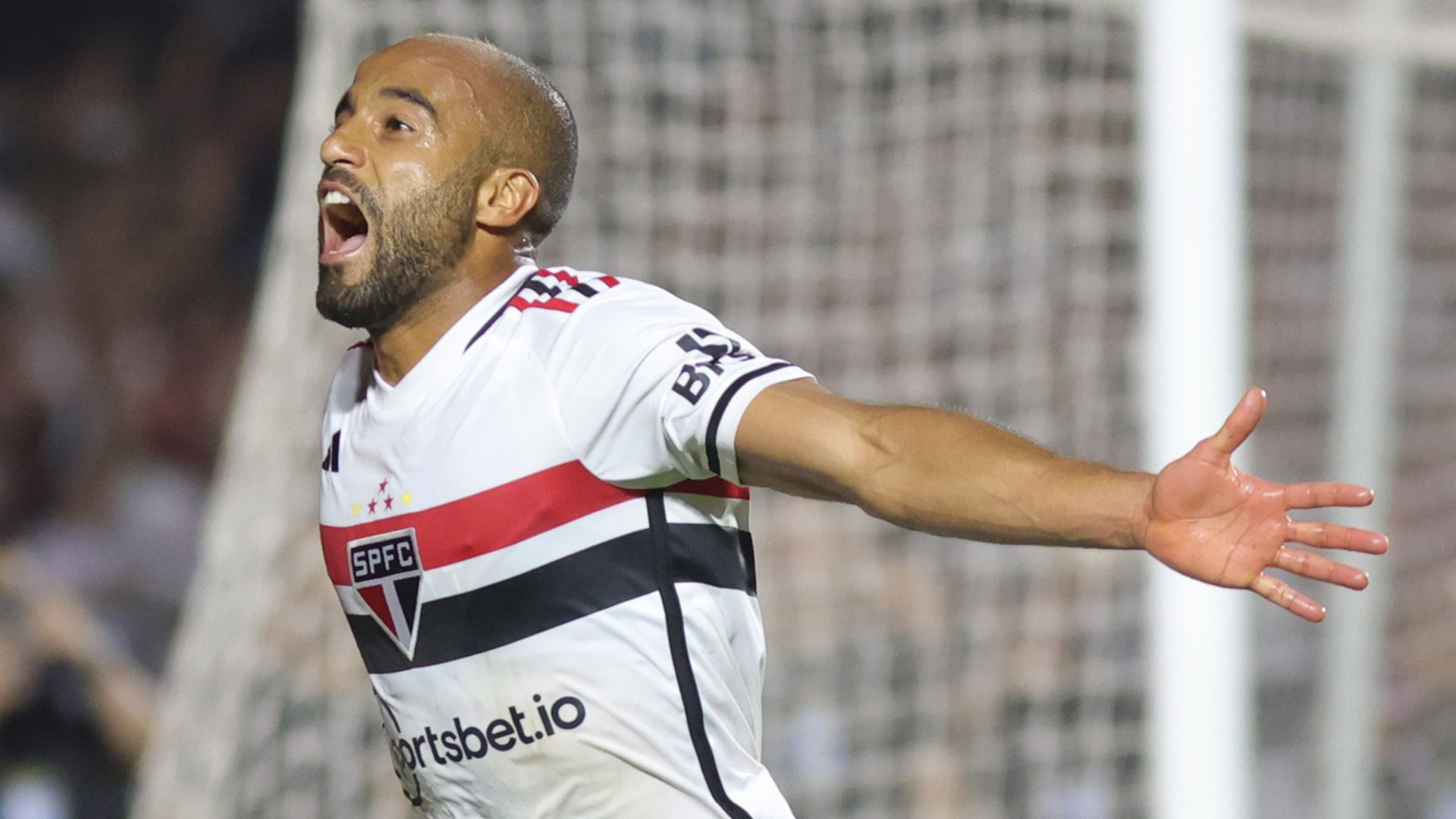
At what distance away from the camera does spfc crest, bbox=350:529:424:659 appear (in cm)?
203

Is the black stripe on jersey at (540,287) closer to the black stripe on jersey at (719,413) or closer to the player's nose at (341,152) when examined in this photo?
the player's nose at (341,152)

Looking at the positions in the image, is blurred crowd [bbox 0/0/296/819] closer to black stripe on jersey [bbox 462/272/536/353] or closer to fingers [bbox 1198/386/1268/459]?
black stripe on jersey [bbox 462/272/536/353]

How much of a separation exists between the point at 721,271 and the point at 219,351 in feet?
8.63

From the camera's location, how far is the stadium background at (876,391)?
12.8 ft

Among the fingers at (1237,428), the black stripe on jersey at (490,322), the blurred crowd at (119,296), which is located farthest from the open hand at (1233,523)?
the blurred crowd at (119,296)

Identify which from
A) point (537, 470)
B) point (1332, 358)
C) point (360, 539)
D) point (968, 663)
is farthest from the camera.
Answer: point (1332, 358)

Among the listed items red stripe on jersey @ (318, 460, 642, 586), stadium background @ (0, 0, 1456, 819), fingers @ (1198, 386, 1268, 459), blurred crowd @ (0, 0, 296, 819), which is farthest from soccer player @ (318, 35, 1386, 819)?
blurred crowd @ (0, 0, 296, 819)

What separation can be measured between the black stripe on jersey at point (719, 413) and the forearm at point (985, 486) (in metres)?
0.15

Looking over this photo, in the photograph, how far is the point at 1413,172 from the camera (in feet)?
17.8

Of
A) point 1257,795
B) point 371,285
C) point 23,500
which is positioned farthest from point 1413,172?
point 23,500

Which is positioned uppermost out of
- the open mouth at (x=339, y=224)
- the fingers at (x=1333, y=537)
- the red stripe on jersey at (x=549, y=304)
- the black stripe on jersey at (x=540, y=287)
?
the open mouth at (x=339, y=224)

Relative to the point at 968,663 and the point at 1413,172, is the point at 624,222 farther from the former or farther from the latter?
the point at 1413,172

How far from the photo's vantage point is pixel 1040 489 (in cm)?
163

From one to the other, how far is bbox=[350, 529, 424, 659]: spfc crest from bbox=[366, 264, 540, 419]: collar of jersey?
167 millimetres
